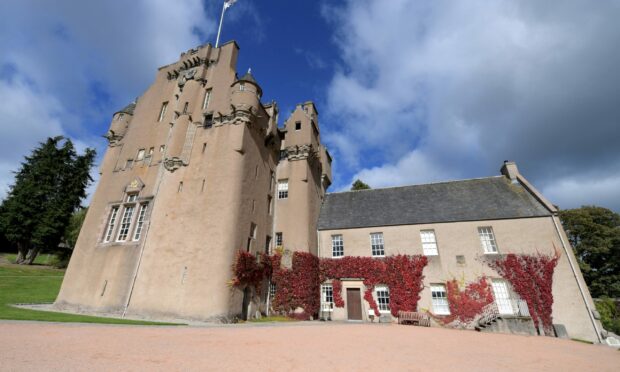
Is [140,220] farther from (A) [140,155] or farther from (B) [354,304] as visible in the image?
(B) [354,304]

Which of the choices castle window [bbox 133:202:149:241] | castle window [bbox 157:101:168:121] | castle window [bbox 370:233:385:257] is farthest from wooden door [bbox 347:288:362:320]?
castle window [bbox 157:101:168:121]

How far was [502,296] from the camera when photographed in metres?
19.0

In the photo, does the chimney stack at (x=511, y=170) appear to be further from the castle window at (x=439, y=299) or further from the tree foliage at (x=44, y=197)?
the tree foliage at (x=44, y=197)

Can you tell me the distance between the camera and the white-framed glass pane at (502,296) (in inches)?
738

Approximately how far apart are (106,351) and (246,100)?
1817 cm

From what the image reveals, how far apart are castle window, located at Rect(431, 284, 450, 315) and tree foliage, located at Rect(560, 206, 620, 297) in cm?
3290

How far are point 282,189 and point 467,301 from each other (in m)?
16.9

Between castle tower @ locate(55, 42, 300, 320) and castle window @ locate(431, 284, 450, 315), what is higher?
castle tower @ locate(55, 42, 300, 320)

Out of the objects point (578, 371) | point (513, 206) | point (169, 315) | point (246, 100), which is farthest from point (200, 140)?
point (513, 206)

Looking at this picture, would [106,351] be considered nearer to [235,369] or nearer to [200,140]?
[235,369]

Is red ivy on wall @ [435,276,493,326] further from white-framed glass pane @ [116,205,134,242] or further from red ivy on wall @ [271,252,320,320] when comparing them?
white-framed glass pane @ [116,205,134,242]

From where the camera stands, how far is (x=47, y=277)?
28.5 meters

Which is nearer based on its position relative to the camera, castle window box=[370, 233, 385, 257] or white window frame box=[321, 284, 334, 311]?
white window frame box=[321, 284, 334, 311]

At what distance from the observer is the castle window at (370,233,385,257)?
896 inches
